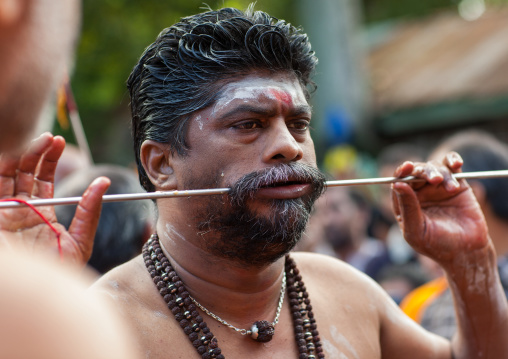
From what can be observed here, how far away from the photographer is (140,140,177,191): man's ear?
2539 mm

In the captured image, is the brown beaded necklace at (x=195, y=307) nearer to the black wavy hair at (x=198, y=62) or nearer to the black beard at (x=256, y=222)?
the black beard at (x=256, y=222)

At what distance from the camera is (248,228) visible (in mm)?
2338

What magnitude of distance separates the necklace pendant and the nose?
60 cm

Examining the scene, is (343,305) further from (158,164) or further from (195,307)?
(158,164)

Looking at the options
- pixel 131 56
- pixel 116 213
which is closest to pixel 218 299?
pixel 116 213

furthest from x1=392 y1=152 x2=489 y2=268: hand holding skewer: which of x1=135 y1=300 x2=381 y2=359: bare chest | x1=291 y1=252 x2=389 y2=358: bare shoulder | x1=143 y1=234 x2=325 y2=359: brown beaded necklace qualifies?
x1=143 y1=234 x2=325 y2=359: brown beaded necklace

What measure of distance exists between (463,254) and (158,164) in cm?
136

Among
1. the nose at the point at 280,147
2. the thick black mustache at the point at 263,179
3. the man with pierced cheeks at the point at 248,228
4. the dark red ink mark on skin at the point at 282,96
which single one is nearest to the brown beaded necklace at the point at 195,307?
the man with pierced cheeks at the point at 248,228

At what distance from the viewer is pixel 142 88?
2621mm

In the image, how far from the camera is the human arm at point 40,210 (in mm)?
2275

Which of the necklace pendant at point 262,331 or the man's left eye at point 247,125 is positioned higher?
the man's left eye at point 247,125

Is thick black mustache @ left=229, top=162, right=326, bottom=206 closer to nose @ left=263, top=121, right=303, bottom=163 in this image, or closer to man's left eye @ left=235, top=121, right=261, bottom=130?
nose @ left=263, top=121, right=303, bottom=163

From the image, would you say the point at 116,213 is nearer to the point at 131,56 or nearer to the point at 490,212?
the point at 490,212

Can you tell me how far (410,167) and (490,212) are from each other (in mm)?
1519
